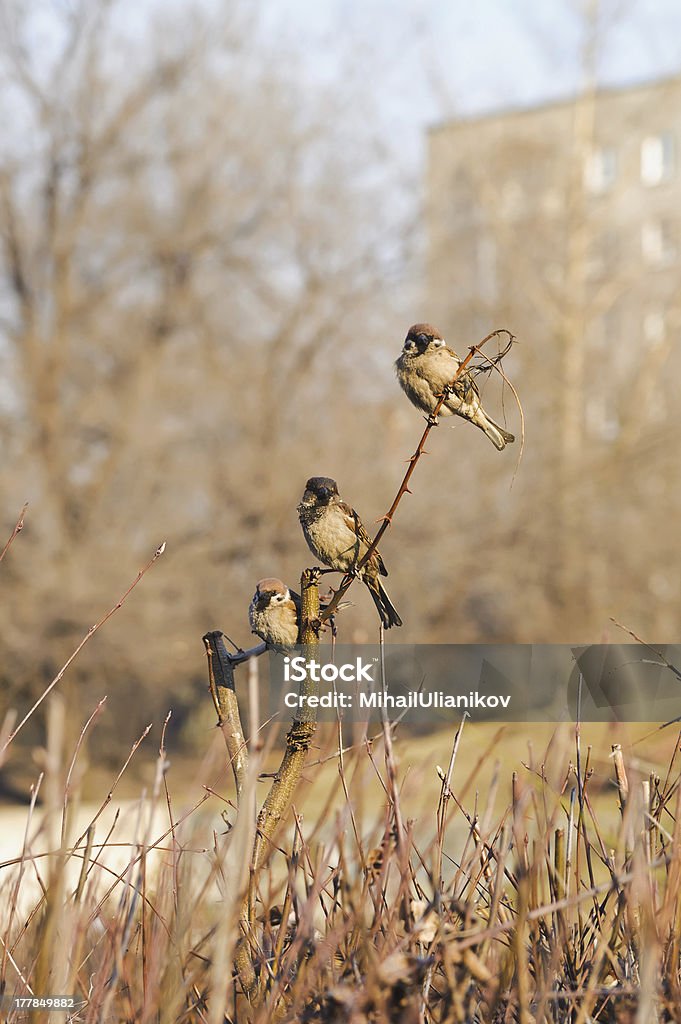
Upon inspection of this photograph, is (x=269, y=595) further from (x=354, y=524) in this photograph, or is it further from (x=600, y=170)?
(x=600, y=170)

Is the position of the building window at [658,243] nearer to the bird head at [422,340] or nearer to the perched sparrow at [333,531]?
the bird head at [422,340]

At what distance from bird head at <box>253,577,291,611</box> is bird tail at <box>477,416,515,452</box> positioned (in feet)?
1.56

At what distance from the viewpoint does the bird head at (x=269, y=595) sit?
1.55m

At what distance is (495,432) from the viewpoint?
6.21 ft

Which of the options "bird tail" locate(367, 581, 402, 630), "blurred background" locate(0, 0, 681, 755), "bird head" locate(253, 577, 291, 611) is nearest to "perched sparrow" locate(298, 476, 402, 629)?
"bird tail" locate(367, 581, 402, 630)

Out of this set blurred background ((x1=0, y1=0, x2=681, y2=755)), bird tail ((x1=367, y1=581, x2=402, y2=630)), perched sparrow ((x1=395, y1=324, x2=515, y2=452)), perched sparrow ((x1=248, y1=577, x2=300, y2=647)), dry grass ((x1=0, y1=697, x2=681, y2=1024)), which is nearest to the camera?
dry grass ((x1=0, y1=697, x2=681, y2=1024))

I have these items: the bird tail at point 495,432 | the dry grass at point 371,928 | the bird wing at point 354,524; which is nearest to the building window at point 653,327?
the bird tail at point 495,432

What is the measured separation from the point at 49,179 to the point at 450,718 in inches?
526

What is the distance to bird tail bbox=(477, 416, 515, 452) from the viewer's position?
6.02ft

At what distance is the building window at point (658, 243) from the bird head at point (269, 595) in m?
15.2

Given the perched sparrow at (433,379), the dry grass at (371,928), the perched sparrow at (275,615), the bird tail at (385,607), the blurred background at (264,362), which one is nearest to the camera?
the dry grass at (371,928)

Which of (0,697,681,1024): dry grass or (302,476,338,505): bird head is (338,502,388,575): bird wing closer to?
(302,476,338,505): bird head

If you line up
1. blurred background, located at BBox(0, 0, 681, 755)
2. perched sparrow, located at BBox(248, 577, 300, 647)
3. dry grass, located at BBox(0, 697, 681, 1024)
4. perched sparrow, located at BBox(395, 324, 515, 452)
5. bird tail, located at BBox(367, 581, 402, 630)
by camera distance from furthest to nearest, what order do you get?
blurred background, located at BBox(0, 0, 681, 755) → perched sparrow, located at BBox(395, 324, 515, 452) → bird tail, located at BBox(367, 581, 402, 630) → perched sparrow, located at BBox(248, 577, 300, 647) → dry grass, located at BBox(0, 697, 681, 1024)

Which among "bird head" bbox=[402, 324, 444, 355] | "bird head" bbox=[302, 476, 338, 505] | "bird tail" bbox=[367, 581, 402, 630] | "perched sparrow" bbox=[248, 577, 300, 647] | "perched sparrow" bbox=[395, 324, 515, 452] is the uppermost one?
"bird head" bbox=[402, 324, 444, 355]
